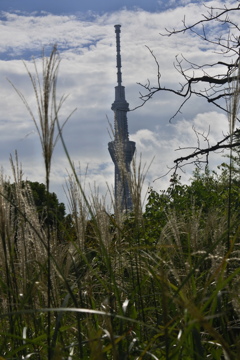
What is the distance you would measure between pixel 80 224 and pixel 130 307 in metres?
0.83

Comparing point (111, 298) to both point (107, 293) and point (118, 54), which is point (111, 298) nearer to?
point (107, 293)

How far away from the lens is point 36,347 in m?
3.37

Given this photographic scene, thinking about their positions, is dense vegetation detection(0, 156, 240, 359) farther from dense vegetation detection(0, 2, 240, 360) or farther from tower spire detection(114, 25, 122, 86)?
tower spire detection(114, 25, 122, 86)

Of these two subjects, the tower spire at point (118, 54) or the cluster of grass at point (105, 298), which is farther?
the tower spire at point (118, 54)

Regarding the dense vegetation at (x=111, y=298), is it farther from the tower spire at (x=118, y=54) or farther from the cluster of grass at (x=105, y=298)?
the tower spire at (x=118, y=54)

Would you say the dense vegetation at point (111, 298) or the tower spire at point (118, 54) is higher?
the tower spire at point (118, 54)

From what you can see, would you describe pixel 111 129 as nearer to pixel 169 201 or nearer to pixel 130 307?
pixel 130 307

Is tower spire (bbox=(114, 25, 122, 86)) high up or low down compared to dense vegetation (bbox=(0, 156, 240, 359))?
up

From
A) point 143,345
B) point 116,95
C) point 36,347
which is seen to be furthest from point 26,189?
point 116,95

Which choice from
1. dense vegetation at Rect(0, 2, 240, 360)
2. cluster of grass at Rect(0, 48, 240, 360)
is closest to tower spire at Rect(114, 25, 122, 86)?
dense vegetation at Rect(0, 2, 240, 360)

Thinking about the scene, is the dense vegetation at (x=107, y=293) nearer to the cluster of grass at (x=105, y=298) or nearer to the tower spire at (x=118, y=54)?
the cluster of grass at (x=105, y=298)

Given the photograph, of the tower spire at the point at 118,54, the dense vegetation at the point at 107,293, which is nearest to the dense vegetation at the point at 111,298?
the dense vegetation at the point at 107,293

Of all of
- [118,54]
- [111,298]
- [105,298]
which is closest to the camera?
[105,298]

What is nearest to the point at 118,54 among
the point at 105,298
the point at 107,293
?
the point at 107,293
